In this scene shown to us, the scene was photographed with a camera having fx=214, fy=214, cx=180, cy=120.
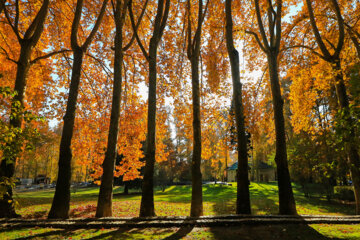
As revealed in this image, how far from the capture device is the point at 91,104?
43.9ft

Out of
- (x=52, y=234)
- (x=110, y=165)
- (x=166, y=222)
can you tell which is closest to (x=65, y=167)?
(x=110, y=165)

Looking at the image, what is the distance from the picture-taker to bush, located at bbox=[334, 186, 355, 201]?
18000mm

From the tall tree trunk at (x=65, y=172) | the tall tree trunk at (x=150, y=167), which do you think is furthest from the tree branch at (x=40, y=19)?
the tall tree trunk at (x=150, y=167)

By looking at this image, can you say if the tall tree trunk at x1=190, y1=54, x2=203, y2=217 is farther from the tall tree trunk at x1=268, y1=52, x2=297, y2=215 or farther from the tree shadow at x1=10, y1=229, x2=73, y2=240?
the tree shadow at x1=10, y1=229, x2=73, y2=240

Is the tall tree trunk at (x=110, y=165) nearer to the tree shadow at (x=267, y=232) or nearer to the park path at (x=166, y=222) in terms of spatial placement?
the park path at (x=166, y=222)

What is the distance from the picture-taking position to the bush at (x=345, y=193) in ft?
59.1

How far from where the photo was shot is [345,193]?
18.5 m

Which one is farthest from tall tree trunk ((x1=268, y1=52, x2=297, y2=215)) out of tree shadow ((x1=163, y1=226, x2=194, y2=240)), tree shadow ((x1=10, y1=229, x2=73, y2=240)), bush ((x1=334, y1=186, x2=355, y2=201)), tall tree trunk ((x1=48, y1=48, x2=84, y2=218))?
bush ((x1=334, y1=186, x2=355, y2=201))

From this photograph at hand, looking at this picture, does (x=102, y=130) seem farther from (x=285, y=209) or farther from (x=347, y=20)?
(x=347, y=20)

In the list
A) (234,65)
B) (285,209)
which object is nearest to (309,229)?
(285,209)

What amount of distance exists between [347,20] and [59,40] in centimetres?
1805

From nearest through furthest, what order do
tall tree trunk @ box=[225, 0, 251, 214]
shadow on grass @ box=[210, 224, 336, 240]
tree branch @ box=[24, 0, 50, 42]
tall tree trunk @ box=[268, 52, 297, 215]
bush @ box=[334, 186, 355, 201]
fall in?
shadow on grass @ box=[210, 224, 336, 240]
tall tree trunk @ box=[225, 0, 251, 214]
tall tree trunk @ box=[268, 52, 297, 215]
tree branch @ box=[24, 0, 50, 42]
bush @ box=[334, 186, 355, 201]

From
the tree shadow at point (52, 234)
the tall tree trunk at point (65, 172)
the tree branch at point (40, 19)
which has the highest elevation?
the tree branch at point (40, 19)

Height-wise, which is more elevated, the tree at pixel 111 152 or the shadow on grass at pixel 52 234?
the tree at pixel 111 152
